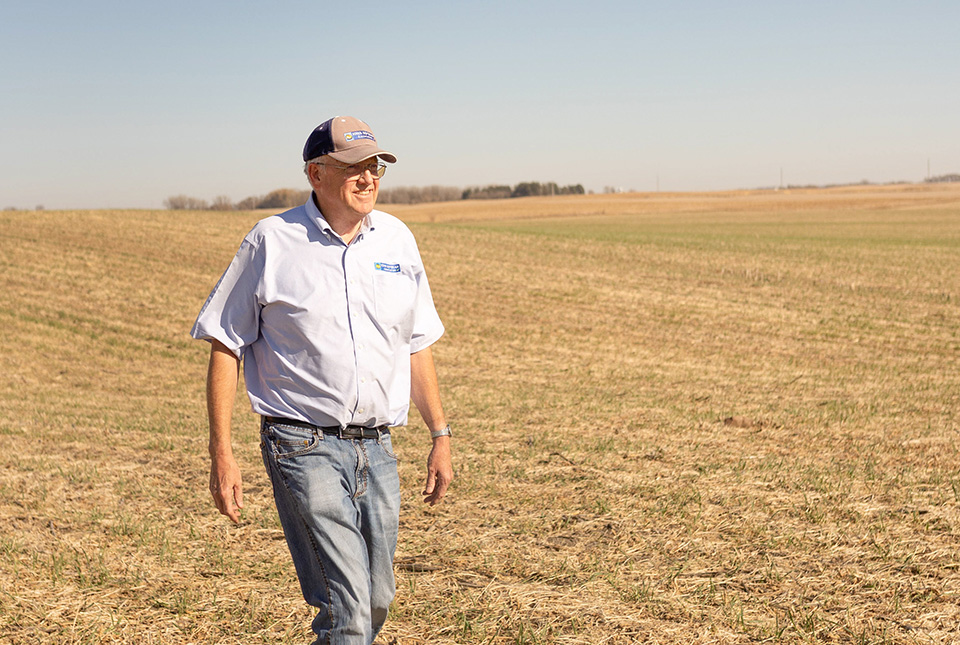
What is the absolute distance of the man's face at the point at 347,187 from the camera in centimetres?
346

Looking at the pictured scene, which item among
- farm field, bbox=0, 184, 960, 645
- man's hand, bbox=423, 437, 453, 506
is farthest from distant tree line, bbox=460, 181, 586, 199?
man's hand, bbox=423, 437, 453, 506

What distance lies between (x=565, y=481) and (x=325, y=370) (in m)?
5.13

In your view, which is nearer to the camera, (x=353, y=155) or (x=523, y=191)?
(x=353, y=155)

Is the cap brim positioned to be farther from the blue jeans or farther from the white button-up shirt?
the blue jeans

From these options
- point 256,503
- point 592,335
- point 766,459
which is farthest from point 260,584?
point 592,335

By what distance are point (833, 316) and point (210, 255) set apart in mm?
20249

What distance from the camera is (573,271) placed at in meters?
30.1

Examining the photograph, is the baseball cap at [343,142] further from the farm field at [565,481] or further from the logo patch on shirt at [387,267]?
the farm field at [565,481]

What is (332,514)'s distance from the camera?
333cm

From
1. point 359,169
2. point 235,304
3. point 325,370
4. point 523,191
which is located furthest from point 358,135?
point 523,191

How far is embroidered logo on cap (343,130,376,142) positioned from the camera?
3424mm

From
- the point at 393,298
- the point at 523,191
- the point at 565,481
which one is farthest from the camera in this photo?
the point at 523,191

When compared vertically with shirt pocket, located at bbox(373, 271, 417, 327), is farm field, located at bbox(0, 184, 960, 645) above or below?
below

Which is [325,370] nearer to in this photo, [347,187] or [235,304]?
[235,304]
